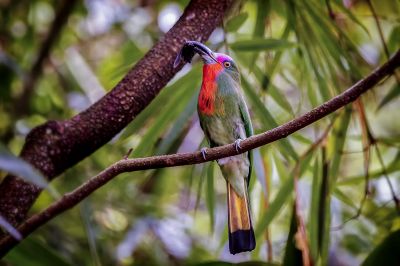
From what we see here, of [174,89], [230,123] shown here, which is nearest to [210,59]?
[230,123]

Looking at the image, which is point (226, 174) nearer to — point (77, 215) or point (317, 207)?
point (317, 207)

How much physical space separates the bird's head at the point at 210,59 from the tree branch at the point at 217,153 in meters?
0.33

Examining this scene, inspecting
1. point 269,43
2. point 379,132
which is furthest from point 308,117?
point 379,132

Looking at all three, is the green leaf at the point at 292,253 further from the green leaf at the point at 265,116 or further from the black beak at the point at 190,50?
the black beak at the point at 190,50

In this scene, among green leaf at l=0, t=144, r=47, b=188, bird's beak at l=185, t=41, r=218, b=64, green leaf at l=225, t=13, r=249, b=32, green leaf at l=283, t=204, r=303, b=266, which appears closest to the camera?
green leaf at l=0, t=144, r=47, b=188

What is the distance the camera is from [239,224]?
1.52 meters

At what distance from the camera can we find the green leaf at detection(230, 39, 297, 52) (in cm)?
170

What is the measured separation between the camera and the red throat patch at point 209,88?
152 centimetres

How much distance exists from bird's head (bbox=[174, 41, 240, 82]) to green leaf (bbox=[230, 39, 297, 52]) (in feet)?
0.49

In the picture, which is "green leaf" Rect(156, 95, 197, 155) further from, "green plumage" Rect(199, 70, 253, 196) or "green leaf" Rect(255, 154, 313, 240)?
"green leaf" Rect(255, 154, 313, 240)

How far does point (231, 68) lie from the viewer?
1587 millimetres

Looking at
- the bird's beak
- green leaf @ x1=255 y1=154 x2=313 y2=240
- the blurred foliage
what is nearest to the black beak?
the bird's beak

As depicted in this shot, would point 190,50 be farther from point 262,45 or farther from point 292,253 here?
point 292,253

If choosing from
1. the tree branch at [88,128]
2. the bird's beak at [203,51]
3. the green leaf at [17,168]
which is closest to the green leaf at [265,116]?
the bird's beak at [203,51]
